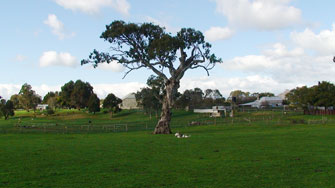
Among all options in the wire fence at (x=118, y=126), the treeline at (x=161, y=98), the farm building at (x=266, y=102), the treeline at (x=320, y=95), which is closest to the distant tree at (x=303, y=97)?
the treeline at (x=320, y=95)

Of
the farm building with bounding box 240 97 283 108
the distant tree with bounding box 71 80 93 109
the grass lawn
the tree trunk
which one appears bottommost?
the grass lawn

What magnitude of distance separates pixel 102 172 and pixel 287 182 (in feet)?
20.9

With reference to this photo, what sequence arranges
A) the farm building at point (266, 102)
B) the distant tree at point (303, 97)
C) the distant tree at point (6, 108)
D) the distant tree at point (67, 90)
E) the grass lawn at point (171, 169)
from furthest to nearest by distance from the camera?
the farm building at point (266, 102) → the distant tree at point (67, 90) → the distant tree at point (6, 108) → the distant tree at point (303, 97) → the grass lawn at point (171, 169)

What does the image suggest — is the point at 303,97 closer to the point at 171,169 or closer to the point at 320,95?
the point at 320,95

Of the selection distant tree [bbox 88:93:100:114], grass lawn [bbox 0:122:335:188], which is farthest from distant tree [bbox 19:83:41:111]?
grass lawn [bbox 0:122:335:188]

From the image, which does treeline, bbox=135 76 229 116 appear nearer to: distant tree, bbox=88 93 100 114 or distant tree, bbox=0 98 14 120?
distant tree, bbox=88 93 100 114

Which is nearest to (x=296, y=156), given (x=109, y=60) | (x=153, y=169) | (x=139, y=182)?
(x=153, y=169)

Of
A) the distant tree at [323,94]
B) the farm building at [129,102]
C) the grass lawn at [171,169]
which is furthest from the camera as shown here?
the farm building at [129,102]

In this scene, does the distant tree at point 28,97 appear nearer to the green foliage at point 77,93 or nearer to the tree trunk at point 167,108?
the green foliage at point 77,93

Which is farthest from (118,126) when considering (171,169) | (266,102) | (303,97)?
(266,102)

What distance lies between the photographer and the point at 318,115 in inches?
3123

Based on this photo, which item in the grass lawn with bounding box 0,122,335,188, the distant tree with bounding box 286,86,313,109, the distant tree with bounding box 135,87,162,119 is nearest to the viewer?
the grass lawn with bounding box 0,122,335,188

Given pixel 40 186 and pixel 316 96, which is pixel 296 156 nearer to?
pixel 40 186

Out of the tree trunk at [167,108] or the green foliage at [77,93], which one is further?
the green foliage at [77,93]
